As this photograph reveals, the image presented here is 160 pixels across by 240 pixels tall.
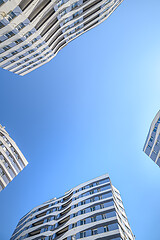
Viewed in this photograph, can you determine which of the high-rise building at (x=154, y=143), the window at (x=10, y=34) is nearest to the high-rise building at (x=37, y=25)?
the window at (x=10, y=34)

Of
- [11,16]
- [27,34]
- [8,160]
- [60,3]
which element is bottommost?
[8,160]

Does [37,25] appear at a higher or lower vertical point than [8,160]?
higher

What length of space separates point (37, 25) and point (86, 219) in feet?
126

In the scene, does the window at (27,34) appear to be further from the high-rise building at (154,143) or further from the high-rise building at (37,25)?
the high-rise building at (154,143)

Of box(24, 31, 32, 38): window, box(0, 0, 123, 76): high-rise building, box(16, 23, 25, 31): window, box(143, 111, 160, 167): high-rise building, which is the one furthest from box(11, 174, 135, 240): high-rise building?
box(24, 31, 32, 38): window

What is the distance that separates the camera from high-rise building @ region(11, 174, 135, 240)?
2277cm

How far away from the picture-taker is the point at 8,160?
102 ft

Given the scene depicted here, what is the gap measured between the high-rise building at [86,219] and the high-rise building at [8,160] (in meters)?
15.4

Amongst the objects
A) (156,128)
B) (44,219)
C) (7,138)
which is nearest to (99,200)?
(44,219)

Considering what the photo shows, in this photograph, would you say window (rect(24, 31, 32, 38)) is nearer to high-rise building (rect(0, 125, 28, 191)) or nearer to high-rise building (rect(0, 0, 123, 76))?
high-rise building (rect(0, 0, 123, 76))

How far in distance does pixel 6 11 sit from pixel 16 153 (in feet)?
97.8

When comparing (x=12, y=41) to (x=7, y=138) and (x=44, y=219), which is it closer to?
(x=7, y=138)

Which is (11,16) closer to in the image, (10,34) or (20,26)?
(20,26)

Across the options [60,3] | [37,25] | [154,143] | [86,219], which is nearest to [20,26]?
[37,25]
